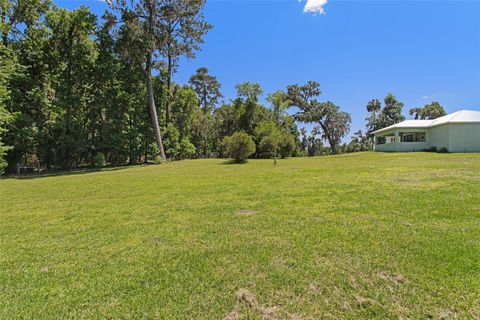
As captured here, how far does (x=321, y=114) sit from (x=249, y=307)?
42.7 meters

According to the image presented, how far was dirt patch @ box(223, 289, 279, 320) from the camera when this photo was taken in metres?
2.33

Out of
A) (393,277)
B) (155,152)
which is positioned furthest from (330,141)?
(393,277)

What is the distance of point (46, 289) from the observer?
2.83 metres

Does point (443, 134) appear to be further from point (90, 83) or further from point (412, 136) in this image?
point (90, 83)

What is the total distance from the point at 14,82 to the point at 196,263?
23288 millimetres

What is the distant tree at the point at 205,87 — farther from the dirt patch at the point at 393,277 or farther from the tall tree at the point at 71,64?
the dirt patch at the point at 393,277

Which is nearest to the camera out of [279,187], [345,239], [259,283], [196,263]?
[259,283]

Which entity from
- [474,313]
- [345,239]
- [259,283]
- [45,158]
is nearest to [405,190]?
[345,239]

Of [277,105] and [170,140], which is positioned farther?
[277,105]

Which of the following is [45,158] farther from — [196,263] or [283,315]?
[283,315]

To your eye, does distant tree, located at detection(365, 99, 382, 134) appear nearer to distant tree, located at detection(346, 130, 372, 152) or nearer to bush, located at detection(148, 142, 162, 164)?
distant tree, located at detection(346, 130, 372, 152)

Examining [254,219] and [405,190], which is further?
[405,190]

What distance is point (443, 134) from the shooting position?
22375mm

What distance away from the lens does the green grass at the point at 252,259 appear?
8.05 feet
